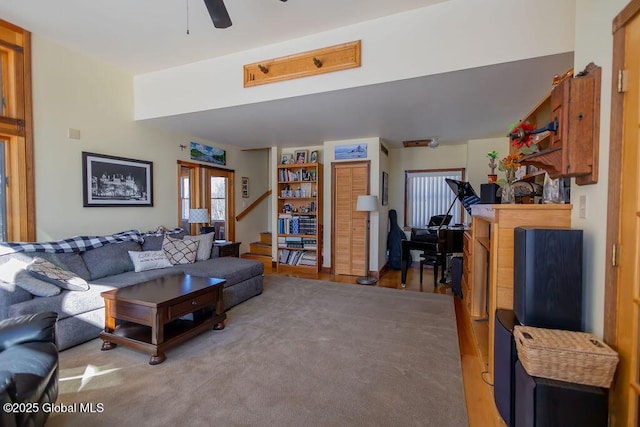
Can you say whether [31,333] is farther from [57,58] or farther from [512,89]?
[512,89]

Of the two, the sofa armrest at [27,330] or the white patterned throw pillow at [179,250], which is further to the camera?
the white patterned throw pillow at [179,250]

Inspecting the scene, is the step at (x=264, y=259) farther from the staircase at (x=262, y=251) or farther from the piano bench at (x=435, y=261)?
the piano bench at (x=435, y=261)

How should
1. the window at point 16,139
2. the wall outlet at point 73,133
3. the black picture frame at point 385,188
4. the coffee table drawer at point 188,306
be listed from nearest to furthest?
the coffee table drawer at point 188,306 < the window at point 16,139 < the wall outlet at point 73,133 < the black picture frame at point 385,188

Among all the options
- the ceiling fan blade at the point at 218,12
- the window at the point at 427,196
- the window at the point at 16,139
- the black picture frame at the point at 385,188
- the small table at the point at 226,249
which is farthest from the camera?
the window at the point at 427,196

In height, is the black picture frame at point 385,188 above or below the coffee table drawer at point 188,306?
above

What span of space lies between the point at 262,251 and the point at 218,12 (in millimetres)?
4871

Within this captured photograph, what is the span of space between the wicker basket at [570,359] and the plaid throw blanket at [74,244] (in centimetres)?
393

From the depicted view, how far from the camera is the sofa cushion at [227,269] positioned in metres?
3.37

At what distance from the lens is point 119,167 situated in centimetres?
380

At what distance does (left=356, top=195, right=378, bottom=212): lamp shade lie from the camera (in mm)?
4621

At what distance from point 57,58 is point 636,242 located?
489 centimetres

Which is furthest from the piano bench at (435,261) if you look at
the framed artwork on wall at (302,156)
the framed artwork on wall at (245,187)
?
the framed artwork on wall at (245,187)

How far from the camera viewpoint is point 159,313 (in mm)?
2215

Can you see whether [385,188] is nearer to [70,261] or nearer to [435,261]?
[435,261]
